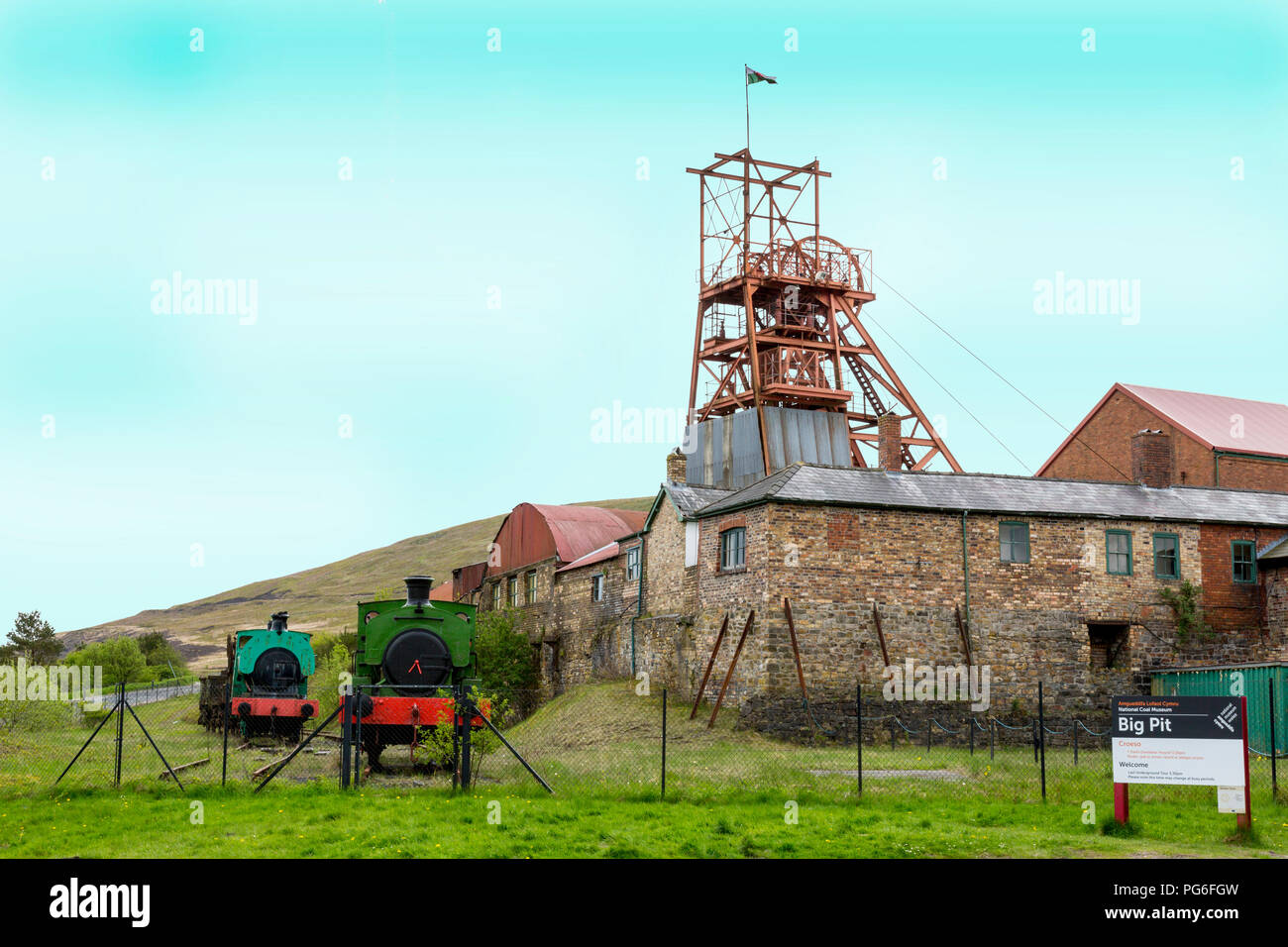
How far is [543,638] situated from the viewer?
41.2m

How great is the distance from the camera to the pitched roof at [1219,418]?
140 ft

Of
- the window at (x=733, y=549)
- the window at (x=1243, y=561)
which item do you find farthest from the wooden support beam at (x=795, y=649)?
the window at (x=1243, y=561)

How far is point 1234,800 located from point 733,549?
16.7 m

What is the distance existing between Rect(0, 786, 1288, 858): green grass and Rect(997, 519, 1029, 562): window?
14009mm

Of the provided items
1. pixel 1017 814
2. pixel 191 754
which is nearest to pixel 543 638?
pixel 191 754

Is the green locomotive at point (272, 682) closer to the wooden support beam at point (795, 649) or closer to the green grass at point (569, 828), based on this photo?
the green grass at point (569, 828)

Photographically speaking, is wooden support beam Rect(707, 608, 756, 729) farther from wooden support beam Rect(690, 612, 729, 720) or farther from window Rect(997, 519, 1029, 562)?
window Rect(997, 519, 1029, 562)

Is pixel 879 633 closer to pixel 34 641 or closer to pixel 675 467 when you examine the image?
pixel 675 467

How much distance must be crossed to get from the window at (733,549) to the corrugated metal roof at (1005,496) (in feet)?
2.21

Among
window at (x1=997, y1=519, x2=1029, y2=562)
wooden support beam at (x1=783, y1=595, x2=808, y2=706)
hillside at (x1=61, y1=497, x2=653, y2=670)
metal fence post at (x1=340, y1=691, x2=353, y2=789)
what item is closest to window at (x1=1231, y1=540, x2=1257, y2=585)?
window at (x1=997, y1=519, x2=1029, y2=562)

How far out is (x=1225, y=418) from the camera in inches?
1780

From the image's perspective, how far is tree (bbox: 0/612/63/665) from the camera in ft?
196

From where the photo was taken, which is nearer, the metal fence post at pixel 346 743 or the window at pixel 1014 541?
the metal fence post at pixel 346 743
